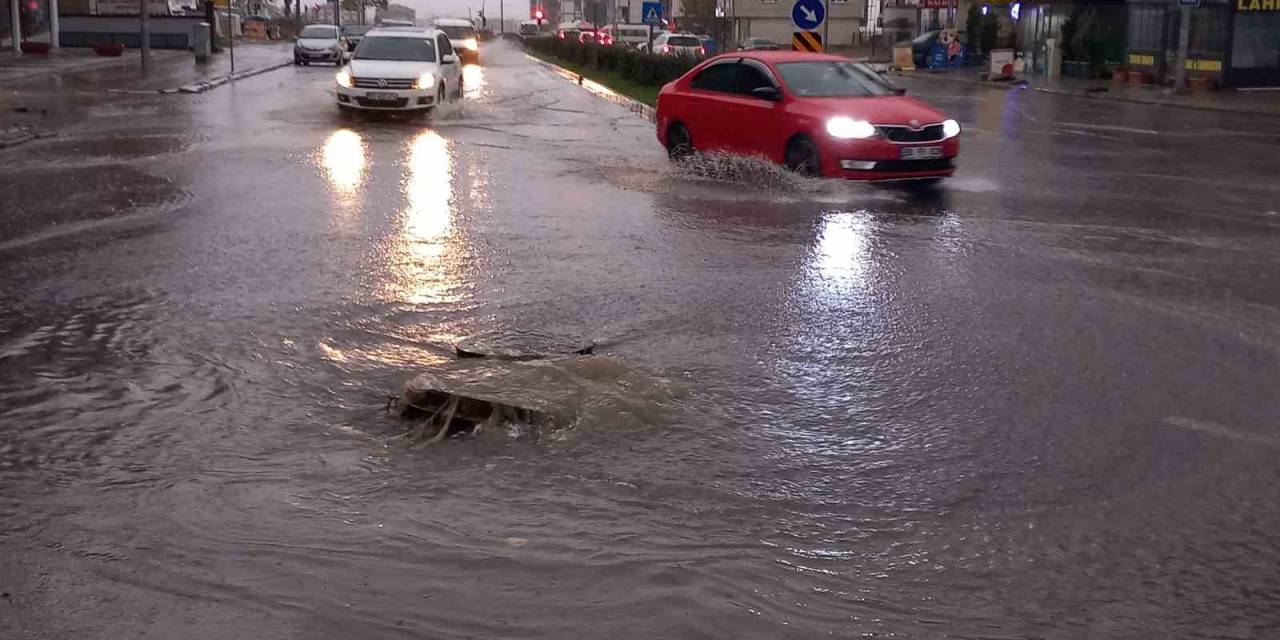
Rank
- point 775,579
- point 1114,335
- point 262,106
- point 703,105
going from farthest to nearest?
point 262,106 < point 703,105 < point 1114,335 < point 775,579

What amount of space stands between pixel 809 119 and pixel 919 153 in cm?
123

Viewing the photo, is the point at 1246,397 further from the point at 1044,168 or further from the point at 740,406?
the point at 1044,168

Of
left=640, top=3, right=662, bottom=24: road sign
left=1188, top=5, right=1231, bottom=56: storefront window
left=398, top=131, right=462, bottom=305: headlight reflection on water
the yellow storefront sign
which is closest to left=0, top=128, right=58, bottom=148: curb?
left=398, top=131, right=462, bottom=305: headlight reflection on water

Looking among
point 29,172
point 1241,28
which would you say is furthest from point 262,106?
point 1241,28

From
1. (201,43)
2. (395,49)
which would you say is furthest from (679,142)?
(201,43)

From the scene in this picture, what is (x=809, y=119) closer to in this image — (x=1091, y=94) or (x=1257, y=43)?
(x=1091, y=94)

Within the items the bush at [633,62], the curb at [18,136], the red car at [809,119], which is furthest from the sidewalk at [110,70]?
the red car at [809,119]

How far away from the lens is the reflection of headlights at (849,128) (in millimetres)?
14062

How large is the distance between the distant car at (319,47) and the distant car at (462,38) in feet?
13.2

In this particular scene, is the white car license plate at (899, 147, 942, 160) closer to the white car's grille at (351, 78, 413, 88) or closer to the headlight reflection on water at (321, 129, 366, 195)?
the headlight reflection on water at (321, 129, 366, 195)

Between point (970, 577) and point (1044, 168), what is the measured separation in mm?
13221

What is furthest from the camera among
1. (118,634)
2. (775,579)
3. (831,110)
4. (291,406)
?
(831,110)

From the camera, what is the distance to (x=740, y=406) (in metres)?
6.34

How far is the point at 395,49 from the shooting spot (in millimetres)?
24859
